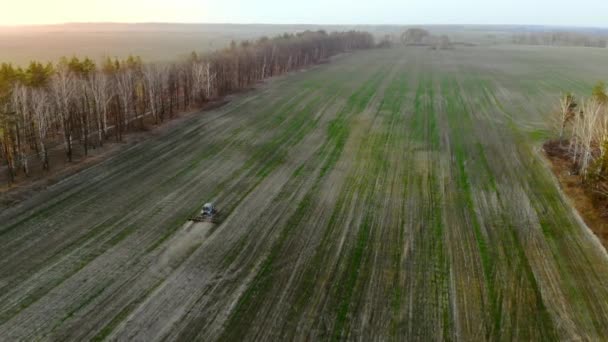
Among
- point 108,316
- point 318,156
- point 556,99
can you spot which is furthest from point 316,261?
point 556,99

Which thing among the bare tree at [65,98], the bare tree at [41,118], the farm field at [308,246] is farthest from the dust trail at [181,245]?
the bare tree at [65,98]

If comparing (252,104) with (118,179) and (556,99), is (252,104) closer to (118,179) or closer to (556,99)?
(118,179)

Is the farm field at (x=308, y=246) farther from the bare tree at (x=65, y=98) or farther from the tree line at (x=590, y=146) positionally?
the bare tree at (x=65, y=98)

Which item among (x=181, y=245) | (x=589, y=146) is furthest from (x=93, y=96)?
(x=589, y=146)

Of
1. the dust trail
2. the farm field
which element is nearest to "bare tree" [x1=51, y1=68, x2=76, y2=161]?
the farm field

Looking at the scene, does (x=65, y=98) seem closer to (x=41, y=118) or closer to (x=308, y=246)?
(x=41, y=118)

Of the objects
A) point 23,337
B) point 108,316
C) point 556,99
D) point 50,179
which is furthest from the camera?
point 556,99
